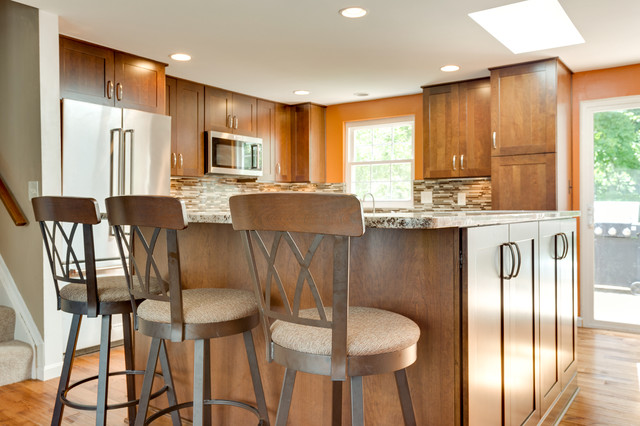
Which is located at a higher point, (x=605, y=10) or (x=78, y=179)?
(x=605, y=10)

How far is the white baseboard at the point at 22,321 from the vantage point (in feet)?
10.0

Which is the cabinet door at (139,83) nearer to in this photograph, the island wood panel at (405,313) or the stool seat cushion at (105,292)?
the stool seat cushion at (105,292)

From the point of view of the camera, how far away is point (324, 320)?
44.8 inches

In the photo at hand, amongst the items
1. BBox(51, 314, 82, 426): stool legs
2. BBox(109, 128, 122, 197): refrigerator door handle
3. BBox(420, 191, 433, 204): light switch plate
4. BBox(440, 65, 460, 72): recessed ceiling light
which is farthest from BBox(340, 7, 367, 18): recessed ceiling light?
BBox(420, 191, 433, 204): light switch plate

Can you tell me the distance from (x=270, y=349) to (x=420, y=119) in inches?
185

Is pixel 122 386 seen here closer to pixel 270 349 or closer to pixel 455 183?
pixel 270 349

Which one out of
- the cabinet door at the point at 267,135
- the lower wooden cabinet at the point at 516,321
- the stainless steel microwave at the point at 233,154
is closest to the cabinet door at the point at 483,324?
the lower wooden cabinet at the point at 516,321

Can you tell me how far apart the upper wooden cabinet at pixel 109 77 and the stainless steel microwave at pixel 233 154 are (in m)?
0.86

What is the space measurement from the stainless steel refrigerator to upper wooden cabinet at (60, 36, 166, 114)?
0.19 metres

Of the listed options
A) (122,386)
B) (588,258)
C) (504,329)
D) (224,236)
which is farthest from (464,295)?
(588,258)

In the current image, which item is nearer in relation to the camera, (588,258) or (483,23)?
(483,23)

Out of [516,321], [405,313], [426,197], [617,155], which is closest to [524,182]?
[617,155]

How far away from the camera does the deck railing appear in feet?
10.4

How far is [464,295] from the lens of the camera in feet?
4.80
